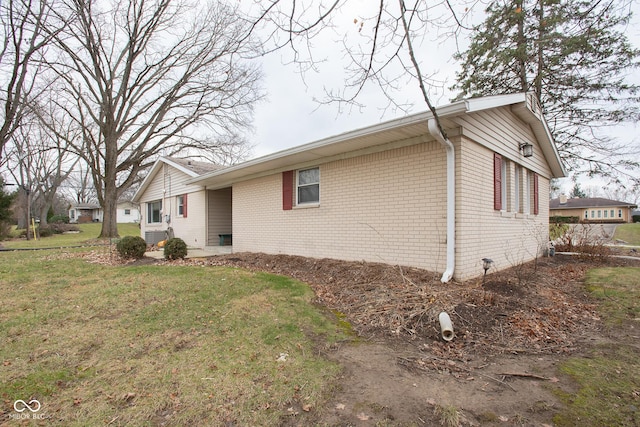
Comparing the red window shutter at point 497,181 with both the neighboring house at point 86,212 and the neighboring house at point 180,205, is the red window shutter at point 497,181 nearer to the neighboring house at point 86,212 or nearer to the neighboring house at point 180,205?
the neighboring house at point 180,205

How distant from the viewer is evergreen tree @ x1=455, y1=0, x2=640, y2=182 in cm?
1182

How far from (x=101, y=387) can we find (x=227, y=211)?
1112cm

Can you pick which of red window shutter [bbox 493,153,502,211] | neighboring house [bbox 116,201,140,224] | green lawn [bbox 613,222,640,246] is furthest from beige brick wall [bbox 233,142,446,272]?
neighboring house [bbox 116,201,140,224]

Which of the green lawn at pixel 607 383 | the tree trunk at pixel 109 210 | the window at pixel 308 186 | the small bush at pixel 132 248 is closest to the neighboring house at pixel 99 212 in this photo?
the tree trunk at pixel 109 210

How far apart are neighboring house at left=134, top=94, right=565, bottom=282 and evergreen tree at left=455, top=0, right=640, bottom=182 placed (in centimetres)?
505

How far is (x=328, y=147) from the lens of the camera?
6.96 meters

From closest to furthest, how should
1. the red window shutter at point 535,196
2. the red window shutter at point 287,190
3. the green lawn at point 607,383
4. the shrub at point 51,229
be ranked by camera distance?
the green lawn at point 607,383
the red window shutter at point 287,190
the red window shutter at point 535,196
the shrub at point 51,229

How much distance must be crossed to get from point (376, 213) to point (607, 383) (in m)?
4.58

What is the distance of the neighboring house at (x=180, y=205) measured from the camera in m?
12.9

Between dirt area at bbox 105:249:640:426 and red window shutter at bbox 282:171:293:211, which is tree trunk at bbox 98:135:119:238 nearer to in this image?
red window shutter at bbox 282:171:293:211

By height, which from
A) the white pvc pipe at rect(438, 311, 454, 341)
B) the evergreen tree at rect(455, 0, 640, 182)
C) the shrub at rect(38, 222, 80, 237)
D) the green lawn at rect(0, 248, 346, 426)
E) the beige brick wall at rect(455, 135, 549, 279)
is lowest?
the green lawn at rect(0, 248, 346, 426)

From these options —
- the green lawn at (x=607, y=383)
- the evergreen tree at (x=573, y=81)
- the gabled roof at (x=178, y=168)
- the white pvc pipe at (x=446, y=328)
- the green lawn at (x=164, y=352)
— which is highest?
the evergreen tree at (x=573, y=81)

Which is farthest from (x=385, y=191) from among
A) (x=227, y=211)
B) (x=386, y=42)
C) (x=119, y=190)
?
(x=119, y=190)

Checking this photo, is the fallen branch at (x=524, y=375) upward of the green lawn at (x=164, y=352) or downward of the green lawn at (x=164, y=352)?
downward
